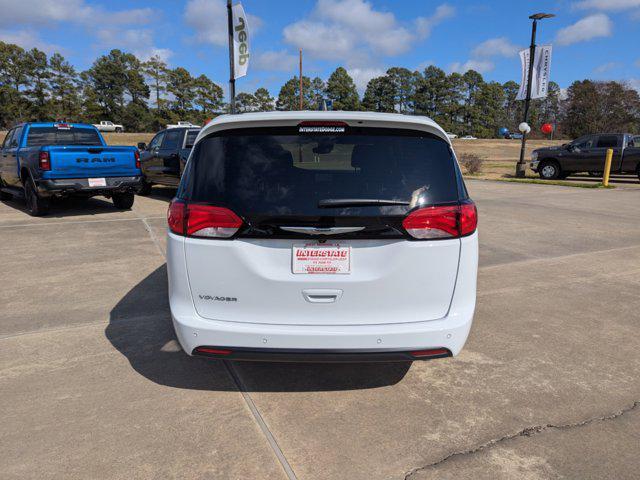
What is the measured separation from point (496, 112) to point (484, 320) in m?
139

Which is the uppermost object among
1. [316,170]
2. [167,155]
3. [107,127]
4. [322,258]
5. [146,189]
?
[107,127]

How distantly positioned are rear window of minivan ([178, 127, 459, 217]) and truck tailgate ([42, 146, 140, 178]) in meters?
7.36

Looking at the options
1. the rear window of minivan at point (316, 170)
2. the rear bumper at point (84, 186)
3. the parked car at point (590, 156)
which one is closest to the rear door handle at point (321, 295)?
the rear window of minivan at point (316, 170)

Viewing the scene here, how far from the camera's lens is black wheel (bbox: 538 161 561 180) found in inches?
784

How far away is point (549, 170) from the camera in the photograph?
2009 centimetres

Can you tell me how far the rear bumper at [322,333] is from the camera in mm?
2500

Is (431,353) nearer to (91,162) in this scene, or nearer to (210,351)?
(210,351)

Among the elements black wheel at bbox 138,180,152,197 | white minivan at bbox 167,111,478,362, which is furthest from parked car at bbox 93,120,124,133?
white minivan at bbox 167,111,478,362

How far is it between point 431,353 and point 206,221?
143 centimetres

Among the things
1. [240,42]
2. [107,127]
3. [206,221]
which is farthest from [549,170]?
[107,127]

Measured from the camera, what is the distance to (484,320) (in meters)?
4.17

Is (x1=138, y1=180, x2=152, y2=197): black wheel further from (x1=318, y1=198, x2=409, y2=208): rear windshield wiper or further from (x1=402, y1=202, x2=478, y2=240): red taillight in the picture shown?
(x1=402, y1=202, x2=478, y2=240): red taillight

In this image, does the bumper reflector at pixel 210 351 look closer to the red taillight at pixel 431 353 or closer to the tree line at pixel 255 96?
the red taillight at pixel 431 353

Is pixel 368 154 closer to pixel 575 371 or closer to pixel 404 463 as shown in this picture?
pixel 404 463
